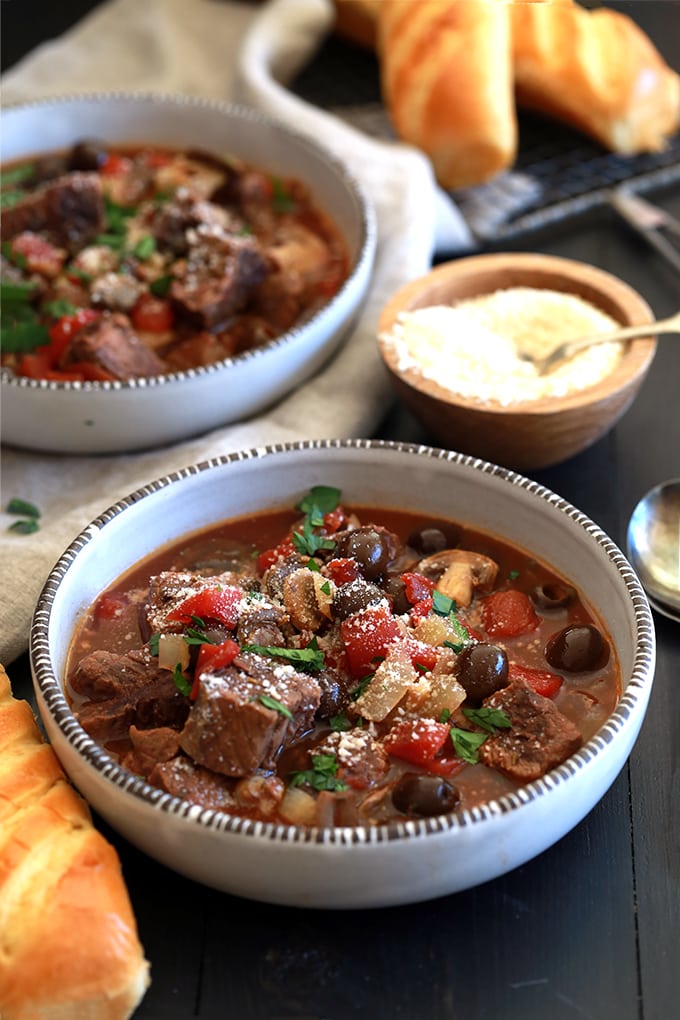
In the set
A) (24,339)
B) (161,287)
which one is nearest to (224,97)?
(161,287)

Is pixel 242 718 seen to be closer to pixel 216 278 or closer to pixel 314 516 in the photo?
pixel 314 516

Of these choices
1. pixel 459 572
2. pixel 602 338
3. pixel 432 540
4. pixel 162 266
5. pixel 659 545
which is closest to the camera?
pixel 459 572

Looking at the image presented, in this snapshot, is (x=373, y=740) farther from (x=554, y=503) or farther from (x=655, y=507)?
(x=655, y=507)

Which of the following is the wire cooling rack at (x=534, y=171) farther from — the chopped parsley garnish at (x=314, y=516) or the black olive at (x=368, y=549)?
the black olive at (x=368, y=549)

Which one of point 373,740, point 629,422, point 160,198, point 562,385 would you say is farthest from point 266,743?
point 160,198

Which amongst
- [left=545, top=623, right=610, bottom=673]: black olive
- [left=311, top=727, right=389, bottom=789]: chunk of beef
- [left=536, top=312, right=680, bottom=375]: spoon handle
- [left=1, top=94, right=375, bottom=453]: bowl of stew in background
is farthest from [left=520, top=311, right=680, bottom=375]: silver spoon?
[left=311, top=727, right=389, bottom=789]: chunk of beef

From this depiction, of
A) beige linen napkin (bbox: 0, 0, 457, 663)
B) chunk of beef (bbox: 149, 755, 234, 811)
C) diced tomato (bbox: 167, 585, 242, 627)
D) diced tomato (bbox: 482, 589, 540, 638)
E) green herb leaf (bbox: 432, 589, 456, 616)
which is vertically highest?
diced tomato (bbox: 167, 585, 242, 627)

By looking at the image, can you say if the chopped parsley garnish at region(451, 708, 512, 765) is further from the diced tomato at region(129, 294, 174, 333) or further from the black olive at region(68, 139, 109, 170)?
the black olive at region(68, 139, 109, 170)
